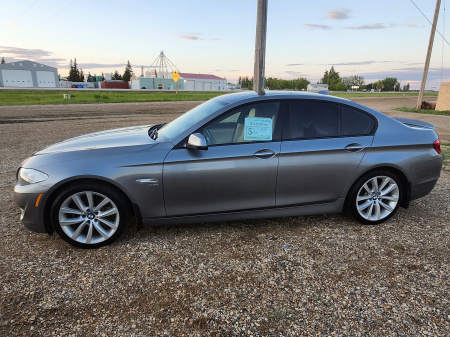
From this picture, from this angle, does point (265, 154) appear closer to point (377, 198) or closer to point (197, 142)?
point (197, 142)

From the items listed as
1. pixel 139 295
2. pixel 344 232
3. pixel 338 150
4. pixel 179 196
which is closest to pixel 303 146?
pixel 338 150

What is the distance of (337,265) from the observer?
10.1 feet

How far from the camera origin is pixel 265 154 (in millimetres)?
3400

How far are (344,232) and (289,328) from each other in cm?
181

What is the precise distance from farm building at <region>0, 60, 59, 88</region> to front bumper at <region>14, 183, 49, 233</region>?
85.2 m

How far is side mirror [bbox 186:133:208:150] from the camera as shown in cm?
316

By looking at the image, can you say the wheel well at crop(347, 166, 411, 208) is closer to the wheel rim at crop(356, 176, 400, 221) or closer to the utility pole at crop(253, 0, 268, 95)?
the wheel rim at crop(356, 176, 400, 221)

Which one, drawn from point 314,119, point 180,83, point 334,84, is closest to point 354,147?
point 314,119

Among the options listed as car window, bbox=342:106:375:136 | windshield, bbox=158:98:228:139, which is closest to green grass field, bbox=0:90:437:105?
windshield, bbox=158:98:228:139

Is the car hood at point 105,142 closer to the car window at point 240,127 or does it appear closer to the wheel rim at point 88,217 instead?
the wheel rim at point 88,217

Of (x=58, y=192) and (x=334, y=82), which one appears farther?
(x=334, y=82)

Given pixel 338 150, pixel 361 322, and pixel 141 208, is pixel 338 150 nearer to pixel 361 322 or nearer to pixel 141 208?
pixel 361 322

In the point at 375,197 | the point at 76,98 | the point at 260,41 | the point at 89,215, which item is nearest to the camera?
the point at 89,215

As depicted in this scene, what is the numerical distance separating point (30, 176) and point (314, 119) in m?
3.14
